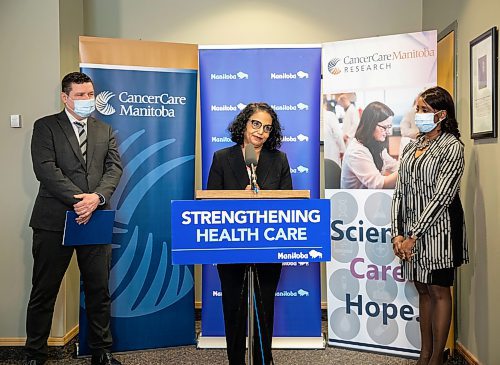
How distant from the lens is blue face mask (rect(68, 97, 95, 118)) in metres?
3.50

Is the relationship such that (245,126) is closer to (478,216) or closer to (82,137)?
(82,137)

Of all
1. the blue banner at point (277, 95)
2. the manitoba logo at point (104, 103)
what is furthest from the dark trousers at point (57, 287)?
the blue banner at point (277, 95)

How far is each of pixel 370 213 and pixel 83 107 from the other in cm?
188

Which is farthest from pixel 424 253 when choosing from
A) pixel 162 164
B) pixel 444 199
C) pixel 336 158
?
pixel 162 164

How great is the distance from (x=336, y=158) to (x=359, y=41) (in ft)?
2.49

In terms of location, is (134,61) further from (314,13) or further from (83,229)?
(314,13)

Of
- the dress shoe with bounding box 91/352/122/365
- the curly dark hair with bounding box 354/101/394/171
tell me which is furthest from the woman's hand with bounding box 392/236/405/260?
the dress shoe with bounding box 91/352/122/365

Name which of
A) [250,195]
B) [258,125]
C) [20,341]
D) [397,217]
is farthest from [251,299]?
[20,341]

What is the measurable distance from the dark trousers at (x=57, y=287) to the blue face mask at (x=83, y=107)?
0.71 m

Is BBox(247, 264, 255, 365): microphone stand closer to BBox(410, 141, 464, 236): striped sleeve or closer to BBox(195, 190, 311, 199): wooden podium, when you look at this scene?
BBox(195, 190, 311, 199): wooden podium

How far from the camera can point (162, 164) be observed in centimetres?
396

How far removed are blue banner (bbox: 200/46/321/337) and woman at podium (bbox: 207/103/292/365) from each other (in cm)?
60

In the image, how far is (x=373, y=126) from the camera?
12.5 feet

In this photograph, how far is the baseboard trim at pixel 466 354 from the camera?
3.58 meters
